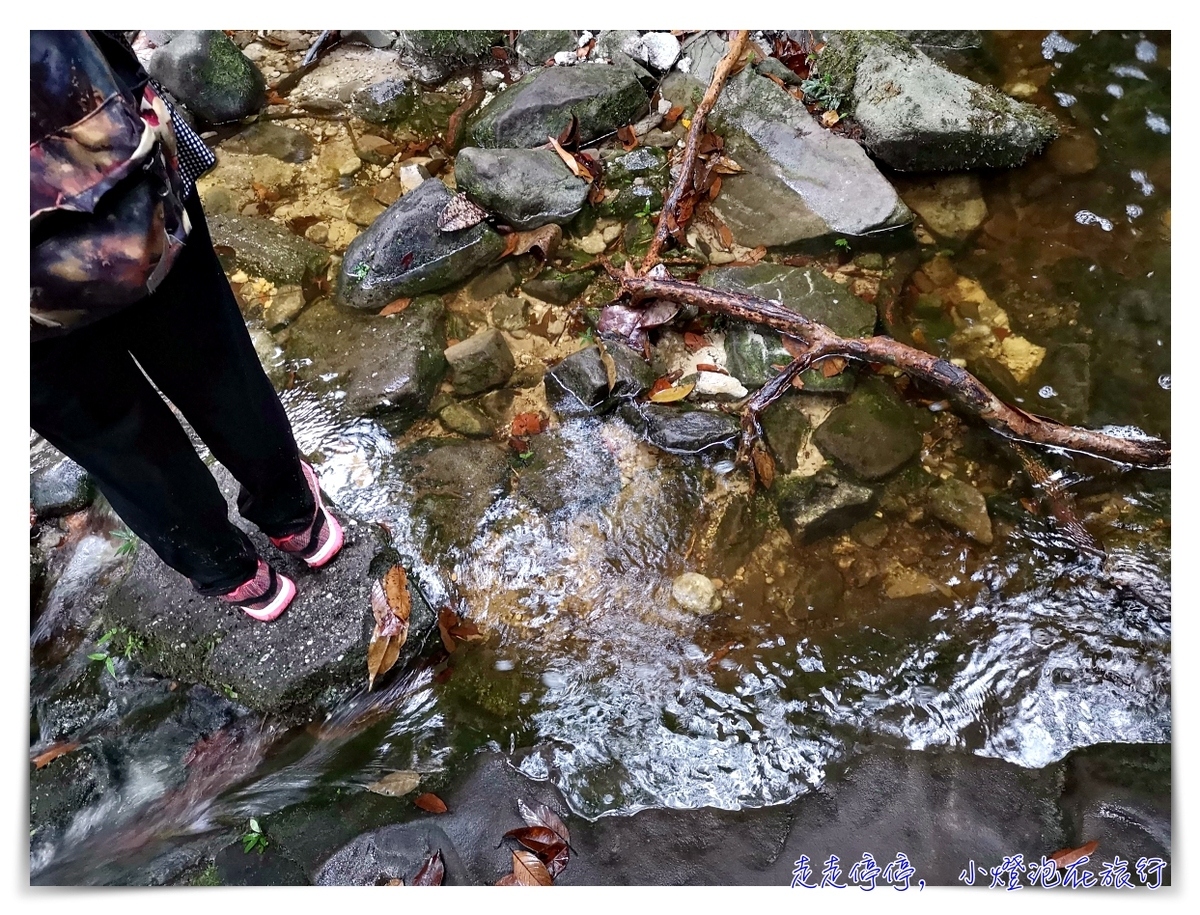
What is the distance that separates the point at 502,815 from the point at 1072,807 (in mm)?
1264

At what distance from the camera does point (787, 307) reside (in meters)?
2.46

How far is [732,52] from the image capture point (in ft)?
9.15

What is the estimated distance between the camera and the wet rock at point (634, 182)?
2906 millimetres

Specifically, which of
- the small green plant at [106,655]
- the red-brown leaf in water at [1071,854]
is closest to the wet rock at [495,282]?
the small green plant at [106,655]

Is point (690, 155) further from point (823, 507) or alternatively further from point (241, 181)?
point (241, 181)

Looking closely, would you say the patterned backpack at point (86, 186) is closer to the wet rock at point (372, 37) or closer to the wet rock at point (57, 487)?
the wet rock at point (57, 487)

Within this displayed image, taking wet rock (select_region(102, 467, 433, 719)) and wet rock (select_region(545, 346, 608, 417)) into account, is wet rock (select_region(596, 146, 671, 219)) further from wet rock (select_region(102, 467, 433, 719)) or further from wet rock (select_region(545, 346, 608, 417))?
wet rock (select_region(102, 467, 433, 719))

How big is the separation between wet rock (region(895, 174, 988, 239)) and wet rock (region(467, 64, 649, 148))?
50.0 inches

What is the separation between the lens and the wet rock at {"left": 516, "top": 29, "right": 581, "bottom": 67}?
127 inches

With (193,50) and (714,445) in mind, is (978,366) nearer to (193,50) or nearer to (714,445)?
(714,445)

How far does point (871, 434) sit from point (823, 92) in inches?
68.6

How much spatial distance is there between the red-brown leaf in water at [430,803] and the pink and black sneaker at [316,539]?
69 centimetres

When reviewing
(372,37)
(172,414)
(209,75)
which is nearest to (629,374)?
(172,414)

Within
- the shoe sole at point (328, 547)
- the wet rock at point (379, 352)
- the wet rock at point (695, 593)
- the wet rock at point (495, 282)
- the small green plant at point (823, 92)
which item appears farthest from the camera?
the small green plant at point (823, 92)
